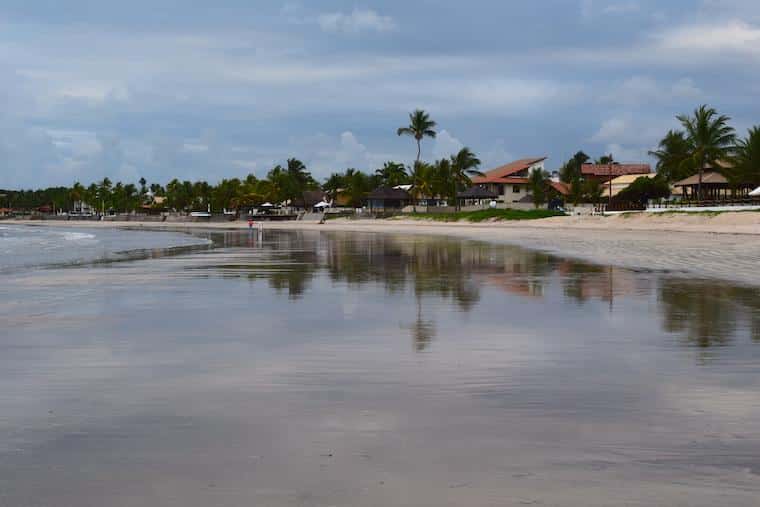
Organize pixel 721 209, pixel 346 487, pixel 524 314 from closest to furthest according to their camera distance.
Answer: pixel 346 487
pixel 524 314
pixel 721 209

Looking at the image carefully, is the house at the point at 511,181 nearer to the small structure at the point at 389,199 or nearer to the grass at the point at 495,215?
the small structure at the point at 389,199

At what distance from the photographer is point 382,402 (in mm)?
7070

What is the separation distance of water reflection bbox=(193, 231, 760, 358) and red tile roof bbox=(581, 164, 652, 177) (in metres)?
108

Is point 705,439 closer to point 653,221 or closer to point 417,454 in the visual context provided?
point 417,454

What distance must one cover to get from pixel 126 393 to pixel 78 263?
74.9 ft

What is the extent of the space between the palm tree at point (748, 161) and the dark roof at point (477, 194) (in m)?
37.8

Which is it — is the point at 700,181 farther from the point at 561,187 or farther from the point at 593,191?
the point at 561,187

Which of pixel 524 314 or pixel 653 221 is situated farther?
pixel 653 221

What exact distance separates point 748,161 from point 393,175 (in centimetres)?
7146

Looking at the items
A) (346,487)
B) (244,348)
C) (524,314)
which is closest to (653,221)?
(524,314)

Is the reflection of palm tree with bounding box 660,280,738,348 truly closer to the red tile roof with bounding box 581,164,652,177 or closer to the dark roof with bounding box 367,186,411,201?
the dark roof with bounding box 367,186,411,201

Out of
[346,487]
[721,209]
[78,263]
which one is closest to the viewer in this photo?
[346,487]

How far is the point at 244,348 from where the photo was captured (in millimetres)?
10094

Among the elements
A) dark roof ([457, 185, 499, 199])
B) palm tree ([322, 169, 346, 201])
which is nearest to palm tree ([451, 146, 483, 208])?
dark roof ([457, 185, 499, 199])
